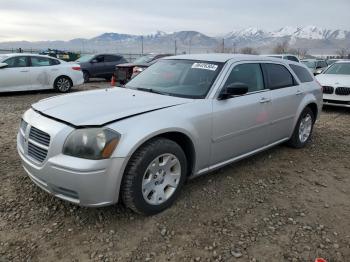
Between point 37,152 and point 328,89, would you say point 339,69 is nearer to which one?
point 328,89

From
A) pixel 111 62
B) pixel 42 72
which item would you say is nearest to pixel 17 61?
pixel 42 72

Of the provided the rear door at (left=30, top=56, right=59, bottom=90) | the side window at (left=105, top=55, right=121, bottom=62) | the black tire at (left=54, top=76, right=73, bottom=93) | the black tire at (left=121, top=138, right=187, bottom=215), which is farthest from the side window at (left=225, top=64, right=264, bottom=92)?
the side window at (left=105, top=55, right=121, bottom=62)

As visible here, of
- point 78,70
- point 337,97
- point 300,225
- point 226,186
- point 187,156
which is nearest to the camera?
point 300,225

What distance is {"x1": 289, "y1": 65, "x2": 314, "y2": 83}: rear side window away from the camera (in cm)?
577

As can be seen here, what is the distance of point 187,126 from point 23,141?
1693 millimetres

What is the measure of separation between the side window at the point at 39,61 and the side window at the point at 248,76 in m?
8.96

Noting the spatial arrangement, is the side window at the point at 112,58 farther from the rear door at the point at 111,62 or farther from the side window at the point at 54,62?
the side window at the point at 54,62

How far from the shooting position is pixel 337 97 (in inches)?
373

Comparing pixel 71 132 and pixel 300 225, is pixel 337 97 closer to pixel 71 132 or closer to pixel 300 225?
pixel 300 225

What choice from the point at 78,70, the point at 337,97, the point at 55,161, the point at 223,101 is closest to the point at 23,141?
the point at 55,161

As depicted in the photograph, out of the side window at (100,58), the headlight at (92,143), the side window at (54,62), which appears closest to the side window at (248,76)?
the headlight at (92,143)

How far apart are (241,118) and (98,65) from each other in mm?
13904

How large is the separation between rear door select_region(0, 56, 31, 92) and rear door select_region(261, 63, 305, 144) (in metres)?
8.74

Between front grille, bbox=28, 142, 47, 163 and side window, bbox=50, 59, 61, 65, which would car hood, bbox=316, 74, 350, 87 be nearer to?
front grille, bbox=28, 142, 47, 163
